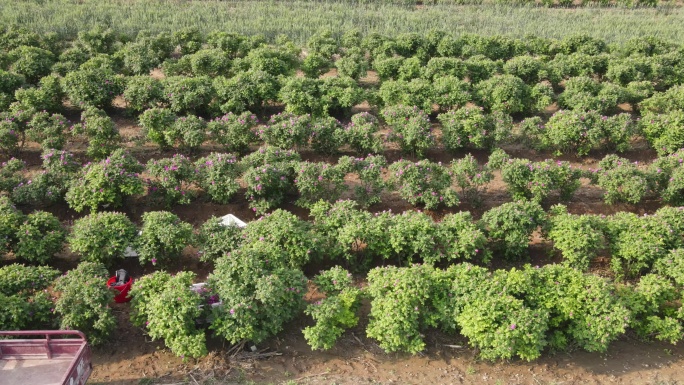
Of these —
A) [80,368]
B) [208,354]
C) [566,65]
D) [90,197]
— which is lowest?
[208,354]

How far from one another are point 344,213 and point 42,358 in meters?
5.31

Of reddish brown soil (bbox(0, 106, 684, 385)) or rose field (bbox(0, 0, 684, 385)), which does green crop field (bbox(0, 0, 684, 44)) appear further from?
reddish brown soil (bbox(0, 106, 684, 385))

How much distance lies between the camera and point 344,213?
1042 centimetres

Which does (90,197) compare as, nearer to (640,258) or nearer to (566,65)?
(640,258)

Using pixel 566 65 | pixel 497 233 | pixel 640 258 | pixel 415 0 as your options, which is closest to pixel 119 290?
pixel 497 233

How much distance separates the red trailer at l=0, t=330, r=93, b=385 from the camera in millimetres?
7668

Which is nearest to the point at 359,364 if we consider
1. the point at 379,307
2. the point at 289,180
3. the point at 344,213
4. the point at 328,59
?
the point at 379,307

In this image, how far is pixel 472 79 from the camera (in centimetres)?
1708

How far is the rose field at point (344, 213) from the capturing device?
8.59 meters

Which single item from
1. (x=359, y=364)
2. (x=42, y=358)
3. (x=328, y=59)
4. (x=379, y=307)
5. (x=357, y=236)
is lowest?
(x=359, y=364)

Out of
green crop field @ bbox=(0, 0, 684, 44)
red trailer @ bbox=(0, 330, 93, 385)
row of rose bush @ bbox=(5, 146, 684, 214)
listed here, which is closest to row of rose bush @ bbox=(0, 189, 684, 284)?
row of rose bush @ bbox=(5, 146, 684, 214)

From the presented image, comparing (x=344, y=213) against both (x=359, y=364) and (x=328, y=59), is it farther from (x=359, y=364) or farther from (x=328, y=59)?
(x=328, y=59)

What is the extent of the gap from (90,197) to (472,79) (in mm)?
11320

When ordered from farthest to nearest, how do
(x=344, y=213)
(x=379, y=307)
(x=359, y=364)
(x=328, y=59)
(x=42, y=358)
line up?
(x=328, y=59), (x=344, y=213), (x=359, y=364), (x=379, y=307), (x=42, y=358)
